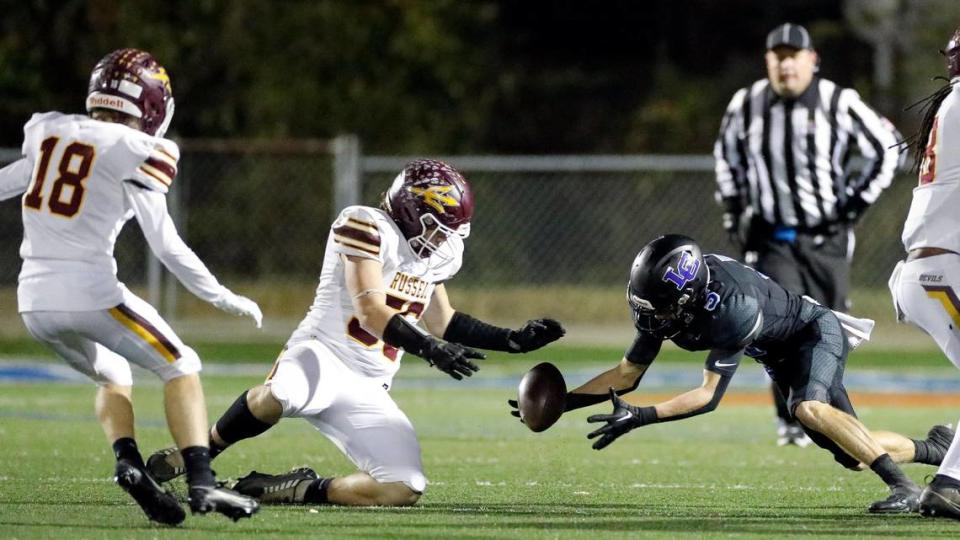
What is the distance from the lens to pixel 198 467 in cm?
509

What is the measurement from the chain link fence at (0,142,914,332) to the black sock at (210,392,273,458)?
8315mm

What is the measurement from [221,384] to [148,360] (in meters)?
6.21

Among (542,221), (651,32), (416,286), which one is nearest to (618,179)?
(542,221)

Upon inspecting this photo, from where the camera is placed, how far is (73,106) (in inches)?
704

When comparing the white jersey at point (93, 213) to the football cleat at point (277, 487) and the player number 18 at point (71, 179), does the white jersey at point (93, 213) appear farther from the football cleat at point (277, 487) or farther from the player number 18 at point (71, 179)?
the football cleat at point (277, 487)

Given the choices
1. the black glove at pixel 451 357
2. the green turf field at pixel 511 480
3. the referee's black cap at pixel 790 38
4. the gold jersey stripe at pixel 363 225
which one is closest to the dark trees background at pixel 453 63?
the green turf field at pixel 511 480

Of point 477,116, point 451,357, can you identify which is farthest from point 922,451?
point 477,116

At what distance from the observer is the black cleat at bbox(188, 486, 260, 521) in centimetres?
498

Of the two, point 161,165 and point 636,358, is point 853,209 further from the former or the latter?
point 161,165

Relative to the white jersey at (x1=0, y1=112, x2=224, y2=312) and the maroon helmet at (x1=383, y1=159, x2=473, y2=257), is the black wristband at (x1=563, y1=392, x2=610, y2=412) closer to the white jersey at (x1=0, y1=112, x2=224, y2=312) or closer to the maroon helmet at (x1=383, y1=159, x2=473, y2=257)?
the maroon helmet at (x1=383, y1=159, x2=473, y2=257)

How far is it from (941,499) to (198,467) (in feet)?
7.83

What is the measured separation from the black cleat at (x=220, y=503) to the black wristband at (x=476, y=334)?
1284mm

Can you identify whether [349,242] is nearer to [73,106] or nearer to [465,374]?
[465,374]

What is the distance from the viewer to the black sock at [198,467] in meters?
5.07
